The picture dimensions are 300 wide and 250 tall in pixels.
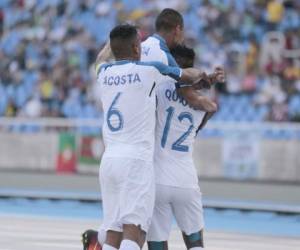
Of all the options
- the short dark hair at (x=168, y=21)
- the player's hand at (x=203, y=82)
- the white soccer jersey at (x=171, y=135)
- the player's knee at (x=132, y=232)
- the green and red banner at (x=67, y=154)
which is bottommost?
the green and red banner at (x=67, y=154)

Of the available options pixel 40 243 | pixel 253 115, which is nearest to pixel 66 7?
pixel 253 115

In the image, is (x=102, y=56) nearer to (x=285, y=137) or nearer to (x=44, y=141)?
(x=285, y=137)

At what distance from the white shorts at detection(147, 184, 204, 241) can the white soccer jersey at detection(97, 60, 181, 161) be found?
578 millimetres

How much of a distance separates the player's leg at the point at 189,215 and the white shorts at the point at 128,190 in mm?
545

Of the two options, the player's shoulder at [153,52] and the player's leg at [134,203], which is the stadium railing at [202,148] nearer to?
the player's shoulder at [153,52]

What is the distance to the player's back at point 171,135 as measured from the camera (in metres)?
9.90

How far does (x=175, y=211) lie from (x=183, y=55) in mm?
1363

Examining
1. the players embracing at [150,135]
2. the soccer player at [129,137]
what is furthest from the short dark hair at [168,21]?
the soccer player at [129,137]

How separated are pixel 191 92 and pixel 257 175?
45.6 feet

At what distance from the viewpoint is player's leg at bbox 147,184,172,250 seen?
9.89 meters

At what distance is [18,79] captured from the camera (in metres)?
30.4

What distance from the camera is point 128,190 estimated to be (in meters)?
9.31

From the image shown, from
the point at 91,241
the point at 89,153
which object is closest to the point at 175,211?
the point at 91,241

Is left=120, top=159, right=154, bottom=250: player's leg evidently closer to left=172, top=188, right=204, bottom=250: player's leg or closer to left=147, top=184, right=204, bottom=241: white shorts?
left=147, top=184, right=204, bottom=241: white shorts
